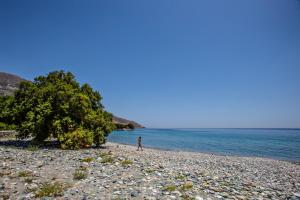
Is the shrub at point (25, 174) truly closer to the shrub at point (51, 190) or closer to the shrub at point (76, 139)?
the shrub at point (51, 190)

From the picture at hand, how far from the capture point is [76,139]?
2264 centimetres

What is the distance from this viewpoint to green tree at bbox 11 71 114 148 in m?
22.0

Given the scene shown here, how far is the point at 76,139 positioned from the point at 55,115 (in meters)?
3.55

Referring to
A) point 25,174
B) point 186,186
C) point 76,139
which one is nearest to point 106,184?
point 186,186

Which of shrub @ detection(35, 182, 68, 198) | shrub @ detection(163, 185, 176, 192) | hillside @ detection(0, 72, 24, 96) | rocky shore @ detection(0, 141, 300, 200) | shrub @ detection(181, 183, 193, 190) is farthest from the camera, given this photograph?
hillside @ detection(0, 72, 24, 96)

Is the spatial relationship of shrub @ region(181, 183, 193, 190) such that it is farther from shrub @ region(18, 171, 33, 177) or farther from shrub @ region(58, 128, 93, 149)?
shrub @ region(58, 128, 93, 149)

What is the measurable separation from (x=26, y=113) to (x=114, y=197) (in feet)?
61.0

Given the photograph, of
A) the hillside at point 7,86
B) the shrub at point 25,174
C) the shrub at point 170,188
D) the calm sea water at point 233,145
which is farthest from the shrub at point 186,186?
the hillside at point 7,86

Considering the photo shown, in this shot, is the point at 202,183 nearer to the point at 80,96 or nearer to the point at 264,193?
the point at 264,193

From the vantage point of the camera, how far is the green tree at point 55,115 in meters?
22.0

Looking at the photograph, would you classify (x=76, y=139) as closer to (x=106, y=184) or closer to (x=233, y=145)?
(x=106, y=184)

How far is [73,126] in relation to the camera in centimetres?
2367

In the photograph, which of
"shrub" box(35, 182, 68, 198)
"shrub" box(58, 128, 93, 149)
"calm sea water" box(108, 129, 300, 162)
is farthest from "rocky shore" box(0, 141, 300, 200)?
"calm sea water" box(108, 129, 300, 162)

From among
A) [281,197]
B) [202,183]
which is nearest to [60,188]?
[202,183]
